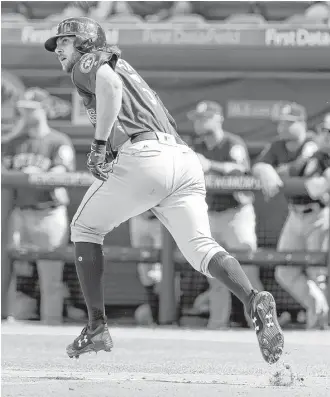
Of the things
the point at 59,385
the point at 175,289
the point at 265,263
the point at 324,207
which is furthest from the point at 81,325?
the point at 59,385

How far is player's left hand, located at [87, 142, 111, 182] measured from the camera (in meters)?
3.51

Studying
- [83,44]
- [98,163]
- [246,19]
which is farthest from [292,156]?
[98,163]

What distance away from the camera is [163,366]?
407cm

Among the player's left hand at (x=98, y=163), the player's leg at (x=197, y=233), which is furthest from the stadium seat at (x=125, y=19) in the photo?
the player's left hand at (x=98, y=163)

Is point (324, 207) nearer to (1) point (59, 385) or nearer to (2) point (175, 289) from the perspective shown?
(2) point (175, 289)

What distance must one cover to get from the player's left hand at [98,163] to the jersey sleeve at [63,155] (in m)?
2.75

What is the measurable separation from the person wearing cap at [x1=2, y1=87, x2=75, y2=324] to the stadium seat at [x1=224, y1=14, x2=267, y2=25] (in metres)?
1.66

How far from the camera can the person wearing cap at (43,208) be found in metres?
6.14

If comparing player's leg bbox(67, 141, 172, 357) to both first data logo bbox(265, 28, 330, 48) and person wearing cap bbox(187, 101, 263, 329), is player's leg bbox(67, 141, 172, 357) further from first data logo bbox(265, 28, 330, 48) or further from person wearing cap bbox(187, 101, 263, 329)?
first data logo bbox(265, 28, 330, 48)

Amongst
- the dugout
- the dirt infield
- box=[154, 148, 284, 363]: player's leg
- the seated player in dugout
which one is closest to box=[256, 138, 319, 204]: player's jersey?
the seated player in dugout

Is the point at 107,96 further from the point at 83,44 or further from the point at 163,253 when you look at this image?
the point at 163,253

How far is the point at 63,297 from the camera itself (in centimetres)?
612

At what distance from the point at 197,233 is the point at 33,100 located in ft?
10.8

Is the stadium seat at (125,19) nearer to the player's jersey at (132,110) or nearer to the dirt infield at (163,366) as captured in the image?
the dirt infield at (163,366)
